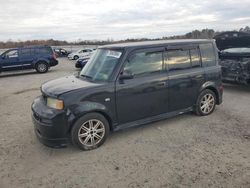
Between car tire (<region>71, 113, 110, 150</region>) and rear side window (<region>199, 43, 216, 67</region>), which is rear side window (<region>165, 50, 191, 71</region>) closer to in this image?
rear side window (<region>199, 43, 216, 67</region>)

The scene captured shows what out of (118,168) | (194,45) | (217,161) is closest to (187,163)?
(217,161)

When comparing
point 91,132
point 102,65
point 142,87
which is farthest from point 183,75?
point 91,132

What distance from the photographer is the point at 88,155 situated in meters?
4.76

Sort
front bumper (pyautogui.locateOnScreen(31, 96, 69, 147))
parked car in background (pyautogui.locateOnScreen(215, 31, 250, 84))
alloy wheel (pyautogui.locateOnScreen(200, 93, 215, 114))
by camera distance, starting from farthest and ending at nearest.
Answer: parked car in background (pyautogui.locateOnScreen(215, 31, 250, 84))
alloy wheel (pyautogui.locateOnScreen(200, 93, 215, 114))
front bumper (pyautogui.locateOnScreen(31, 96, 69, 147))

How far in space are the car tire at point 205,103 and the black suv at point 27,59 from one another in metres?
14.0

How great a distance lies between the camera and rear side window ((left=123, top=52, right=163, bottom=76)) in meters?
5.35

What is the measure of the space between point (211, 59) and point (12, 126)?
4757 millimetres

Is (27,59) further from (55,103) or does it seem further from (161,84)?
(55,103)

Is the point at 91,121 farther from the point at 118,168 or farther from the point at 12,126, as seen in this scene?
the point at 12,126

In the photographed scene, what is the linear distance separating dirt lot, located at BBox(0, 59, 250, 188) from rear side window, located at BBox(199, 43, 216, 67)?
125 cm

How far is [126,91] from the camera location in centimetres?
528

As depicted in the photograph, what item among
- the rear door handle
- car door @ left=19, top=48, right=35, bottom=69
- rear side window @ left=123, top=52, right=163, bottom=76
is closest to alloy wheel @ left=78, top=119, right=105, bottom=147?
rear side window @ left=123, top=52, right=163, bottom=76

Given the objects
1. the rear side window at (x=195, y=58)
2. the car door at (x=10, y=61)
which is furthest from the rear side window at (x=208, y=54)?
the car door at (x=10, y=61)

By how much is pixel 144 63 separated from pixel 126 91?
27.4 inches
